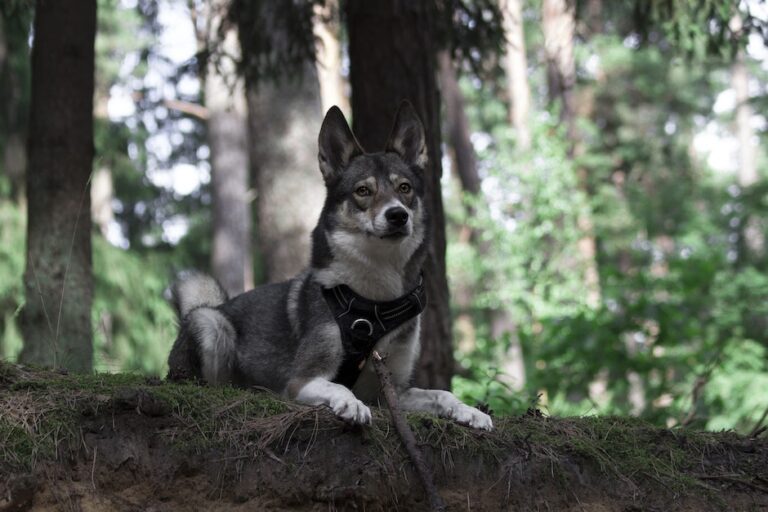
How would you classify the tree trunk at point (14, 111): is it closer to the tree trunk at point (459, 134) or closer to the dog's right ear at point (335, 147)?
the dog's right ear at point (335, 147)

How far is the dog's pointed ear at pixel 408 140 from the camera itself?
5352 mm

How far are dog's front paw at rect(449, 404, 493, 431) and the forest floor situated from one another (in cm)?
11

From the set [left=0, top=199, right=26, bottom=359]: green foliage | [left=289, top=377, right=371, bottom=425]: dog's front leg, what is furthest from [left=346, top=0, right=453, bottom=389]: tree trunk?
[left=0, top=199, right=26, bottom=359]: green foliage

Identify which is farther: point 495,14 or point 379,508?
point 495,14

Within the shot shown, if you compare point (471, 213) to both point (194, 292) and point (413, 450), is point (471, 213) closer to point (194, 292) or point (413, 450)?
point (194, 292)

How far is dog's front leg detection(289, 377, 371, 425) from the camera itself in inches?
151

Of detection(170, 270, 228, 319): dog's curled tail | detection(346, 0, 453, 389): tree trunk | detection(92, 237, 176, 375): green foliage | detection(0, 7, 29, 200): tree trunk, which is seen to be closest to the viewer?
detection(170, 270, 228, 319): dog's curled tail

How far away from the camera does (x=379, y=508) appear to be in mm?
3682

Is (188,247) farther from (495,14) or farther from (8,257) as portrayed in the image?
(495,14)

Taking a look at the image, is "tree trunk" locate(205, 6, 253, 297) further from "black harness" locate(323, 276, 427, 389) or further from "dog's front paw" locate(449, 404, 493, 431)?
"dog's front paw" locate(449, 404, 493, 431)

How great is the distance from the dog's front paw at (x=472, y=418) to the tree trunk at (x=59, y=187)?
304cm

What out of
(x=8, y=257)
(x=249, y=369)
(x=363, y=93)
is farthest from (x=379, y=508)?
(x=8, y=257)

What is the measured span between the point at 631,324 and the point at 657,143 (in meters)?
23.2

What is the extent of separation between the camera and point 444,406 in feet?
14.6
